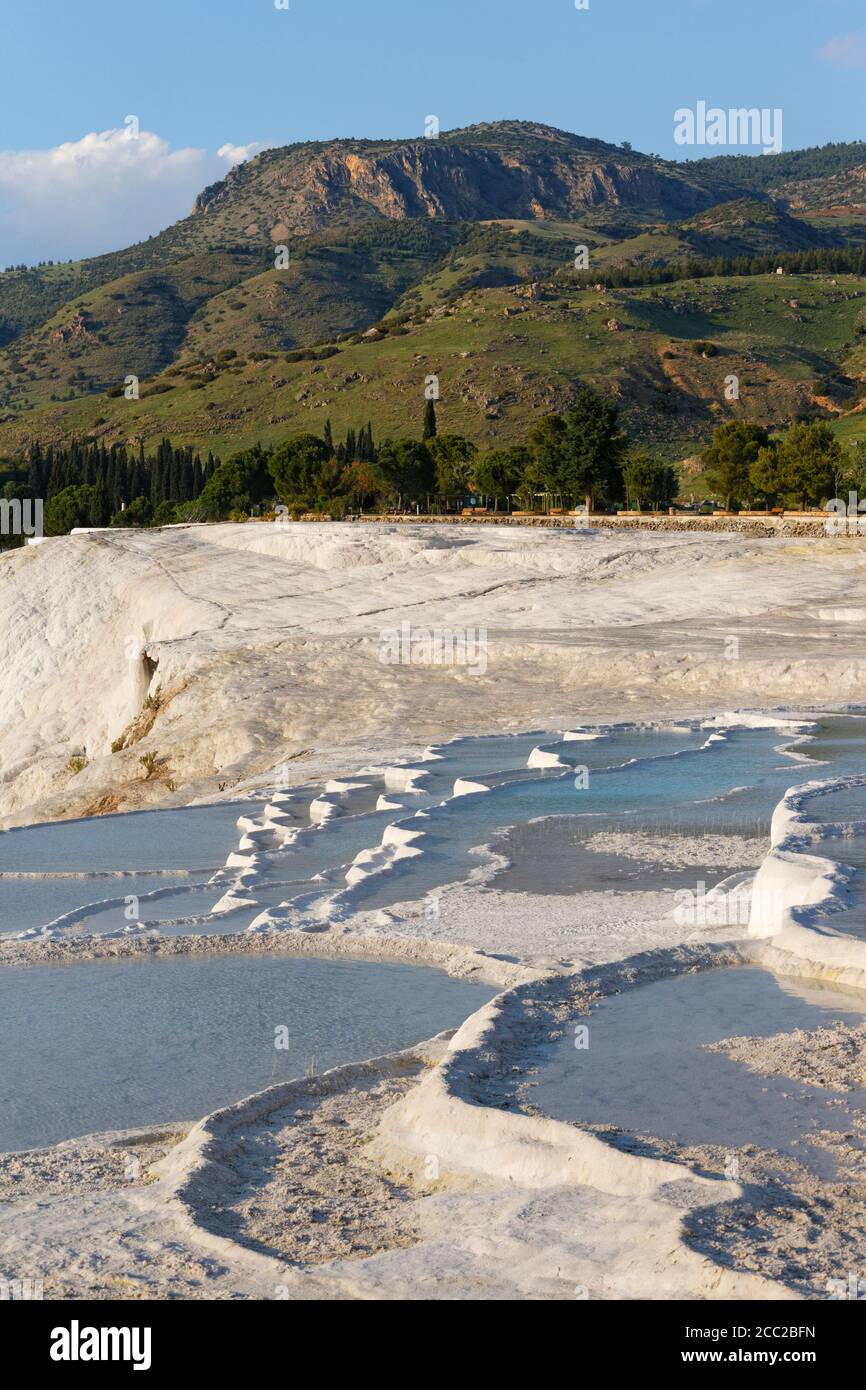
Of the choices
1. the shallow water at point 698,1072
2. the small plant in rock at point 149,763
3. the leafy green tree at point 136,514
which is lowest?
the small plant in rock at point 149,763

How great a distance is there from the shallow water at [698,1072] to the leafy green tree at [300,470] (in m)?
65.3

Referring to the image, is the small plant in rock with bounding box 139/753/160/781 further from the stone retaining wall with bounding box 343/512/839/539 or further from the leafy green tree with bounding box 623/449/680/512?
the leafy green tree with bounding box 623/449/680/512

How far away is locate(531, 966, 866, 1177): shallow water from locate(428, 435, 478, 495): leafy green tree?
201 ft

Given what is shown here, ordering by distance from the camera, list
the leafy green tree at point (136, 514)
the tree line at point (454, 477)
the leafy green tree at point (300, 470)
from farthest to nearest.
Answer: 1. the leafy green tree at point (136, 514)
2. the leafy green tree at point (300, 470)
3. the tree line at point (454, 477)

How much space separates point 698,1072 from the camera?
24.2ft

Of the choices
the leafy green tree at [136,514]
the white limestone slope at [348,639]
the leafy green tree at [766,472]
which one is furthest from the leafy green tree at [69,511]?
the leafy green tree at [766,472]

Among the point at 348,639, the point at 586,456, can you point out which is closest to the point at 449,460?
the point at 586,456

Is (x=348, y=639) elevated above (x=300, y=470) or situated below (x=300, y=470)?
below

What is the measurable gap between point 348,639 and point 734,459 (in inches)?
1329

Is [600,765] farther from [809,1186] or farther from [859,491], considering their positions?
[859,491]

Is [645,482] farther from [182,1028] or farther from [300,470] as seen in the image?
[182,1028]

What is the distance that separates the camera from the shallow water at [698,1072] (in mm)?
6602

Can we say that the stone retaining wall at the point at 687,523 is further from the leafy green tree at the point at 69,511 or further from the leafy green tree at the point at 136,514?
the leafy green tree at the point at 69,511
